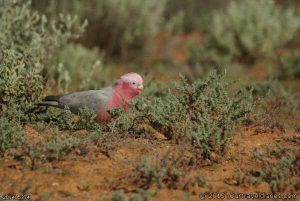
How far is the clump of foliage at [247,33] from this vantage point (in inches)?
395

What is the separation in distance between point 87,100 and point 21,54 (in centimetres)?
107

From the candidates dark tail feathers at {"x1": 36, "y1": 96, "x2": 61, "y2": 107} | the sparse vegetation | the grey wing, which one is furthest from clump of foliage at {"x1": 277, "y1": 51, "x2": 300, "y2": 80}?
dark tail feathers at {"x1": 36, "y1": 96, "x2": 61, "y2": 107}

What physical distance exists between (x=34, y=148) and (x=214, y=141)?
51.9 inches

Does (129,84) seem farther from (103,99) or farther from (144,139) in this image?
(144,139)

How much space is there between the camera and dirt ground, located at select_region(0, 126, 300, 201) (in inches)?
152

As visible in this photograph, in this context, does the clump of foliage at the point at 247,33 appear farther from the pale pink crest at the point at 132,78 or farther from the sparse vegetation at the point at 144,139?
the pale pink crest at the point at 132,78

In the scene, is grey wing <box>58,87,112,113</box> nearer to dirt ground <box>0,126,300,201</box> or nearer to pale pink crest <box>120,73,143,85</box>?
pale pink crest <box>120,73,143,85</box>

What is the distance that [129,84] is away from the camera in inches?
206

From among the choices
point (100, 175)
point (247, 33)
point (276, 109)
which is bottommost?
point (100, 175)

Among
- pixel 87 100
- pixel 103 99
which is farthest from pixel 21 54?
pixel 103 99

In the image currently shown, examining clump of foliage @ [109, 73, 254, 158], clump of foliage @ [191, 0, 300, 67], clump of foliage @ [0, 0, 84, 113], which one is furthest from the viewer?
clump of foliage @ [191, 0, 300, 67]

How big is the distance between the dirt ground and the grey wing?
21.5 inches

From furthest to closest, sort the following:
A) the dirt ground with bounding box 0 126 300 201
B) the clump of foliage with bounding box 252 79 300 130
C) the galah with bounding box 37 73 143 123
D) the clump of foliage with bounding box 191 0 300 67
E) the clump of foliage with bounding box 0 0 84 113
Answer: the clump of foliage with bounding box 191 0 300 67 → the clump of foliage with bounding box 252 79 300 130 → the clump of foliage with bounding box 0 0 84 113 → the galah with bounding box 37 73 143 123 → the dirt ground with bounding box 0 126 300 201

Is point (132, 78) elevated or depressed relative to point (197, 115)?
elevated
